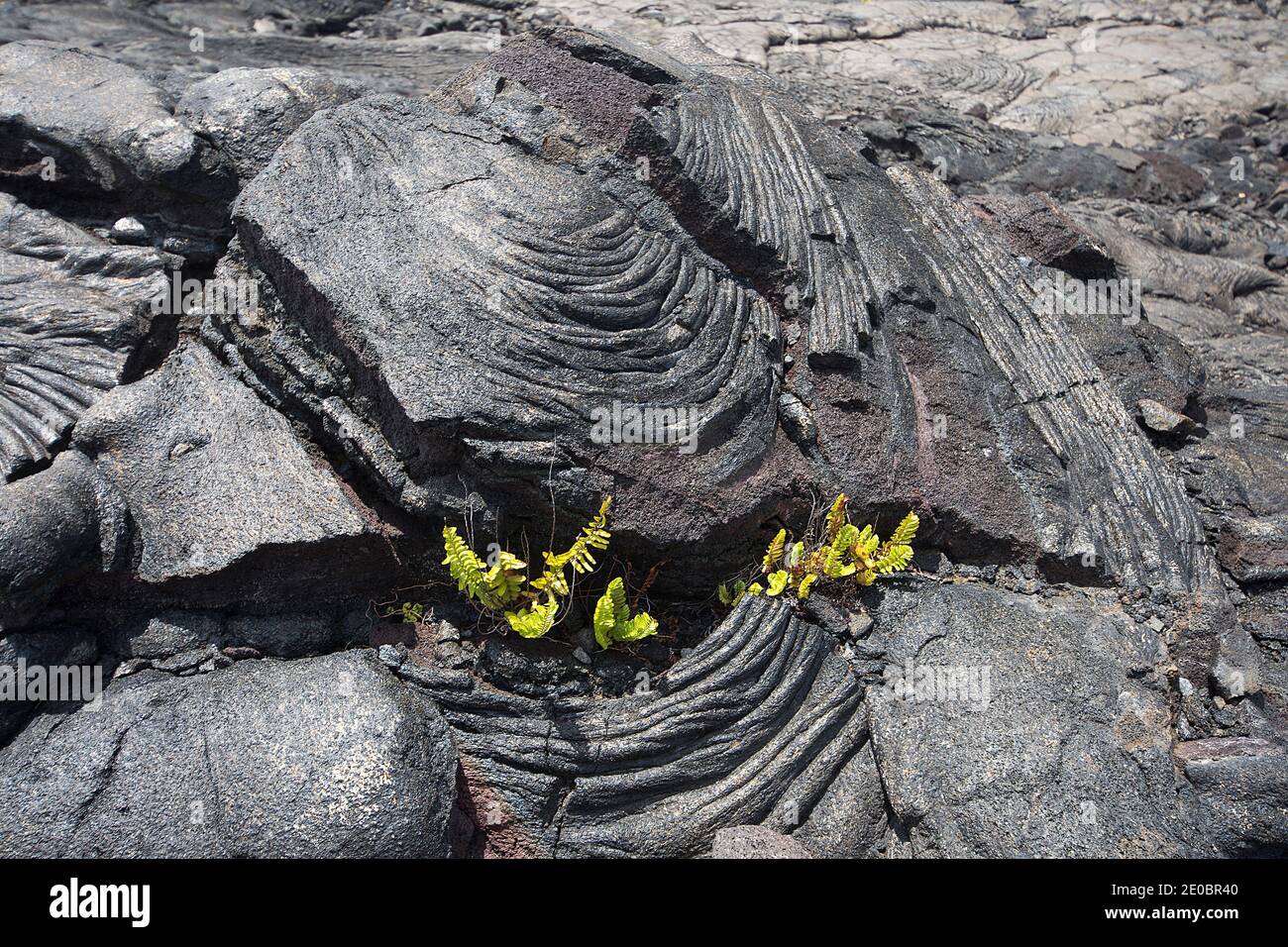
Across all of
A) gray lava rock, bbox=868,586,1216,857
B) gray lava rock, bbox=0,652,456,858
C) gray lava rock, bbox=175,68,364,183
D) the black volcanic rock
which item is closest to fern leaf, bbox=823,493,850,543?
the black volcanic rock

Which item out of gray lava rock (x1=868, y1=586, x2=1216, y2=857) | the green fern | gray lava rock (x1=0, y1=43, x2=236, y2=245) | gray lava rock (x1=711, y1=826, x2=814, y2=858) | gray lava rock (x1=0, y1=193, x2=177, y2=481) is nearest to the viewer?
gray lava rock (x1=711, y1=826, x2=814, y2=858)

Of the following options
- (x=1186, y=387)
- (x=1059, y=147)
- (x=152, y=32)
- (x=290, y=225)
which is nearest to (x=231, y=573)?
(x=290, y=225)

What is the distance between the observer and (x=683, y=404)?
12.9 feet

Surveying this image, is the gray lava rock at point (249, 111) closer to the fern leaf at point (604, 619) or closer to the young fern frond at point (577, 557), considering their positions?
the young fern frond at point (577, 557)

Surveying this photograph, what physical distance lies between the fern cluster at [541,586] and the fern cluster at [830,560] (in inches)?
20.6

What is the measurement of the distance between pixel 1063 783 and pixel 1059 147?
5874mm

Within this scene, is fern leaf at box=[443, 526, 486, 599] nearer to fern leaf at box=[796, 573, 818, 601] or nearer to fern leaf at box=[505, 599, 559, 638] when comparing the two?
fern leaf at box=[505, 599, 559, 638]

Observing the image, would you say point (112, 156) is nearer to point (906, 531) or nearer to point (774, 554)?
point (774, 554)

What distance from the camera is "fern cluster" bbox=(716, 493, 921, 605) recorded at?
3.98 m

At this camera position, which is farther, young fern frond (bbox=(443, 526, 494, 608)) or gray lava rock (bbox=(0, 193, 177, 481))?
gray lava rock (bbox=(0, 193, 177, 481))

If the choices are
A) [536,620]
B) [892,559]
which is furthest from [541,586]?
[892,559]

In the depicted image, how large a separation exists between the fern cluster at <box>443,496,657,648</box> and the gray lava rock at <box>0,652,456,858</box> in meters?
0.49

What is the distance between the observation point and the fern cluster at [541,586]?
3498 millimetres

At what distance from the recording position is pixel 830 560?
13.1 feet
